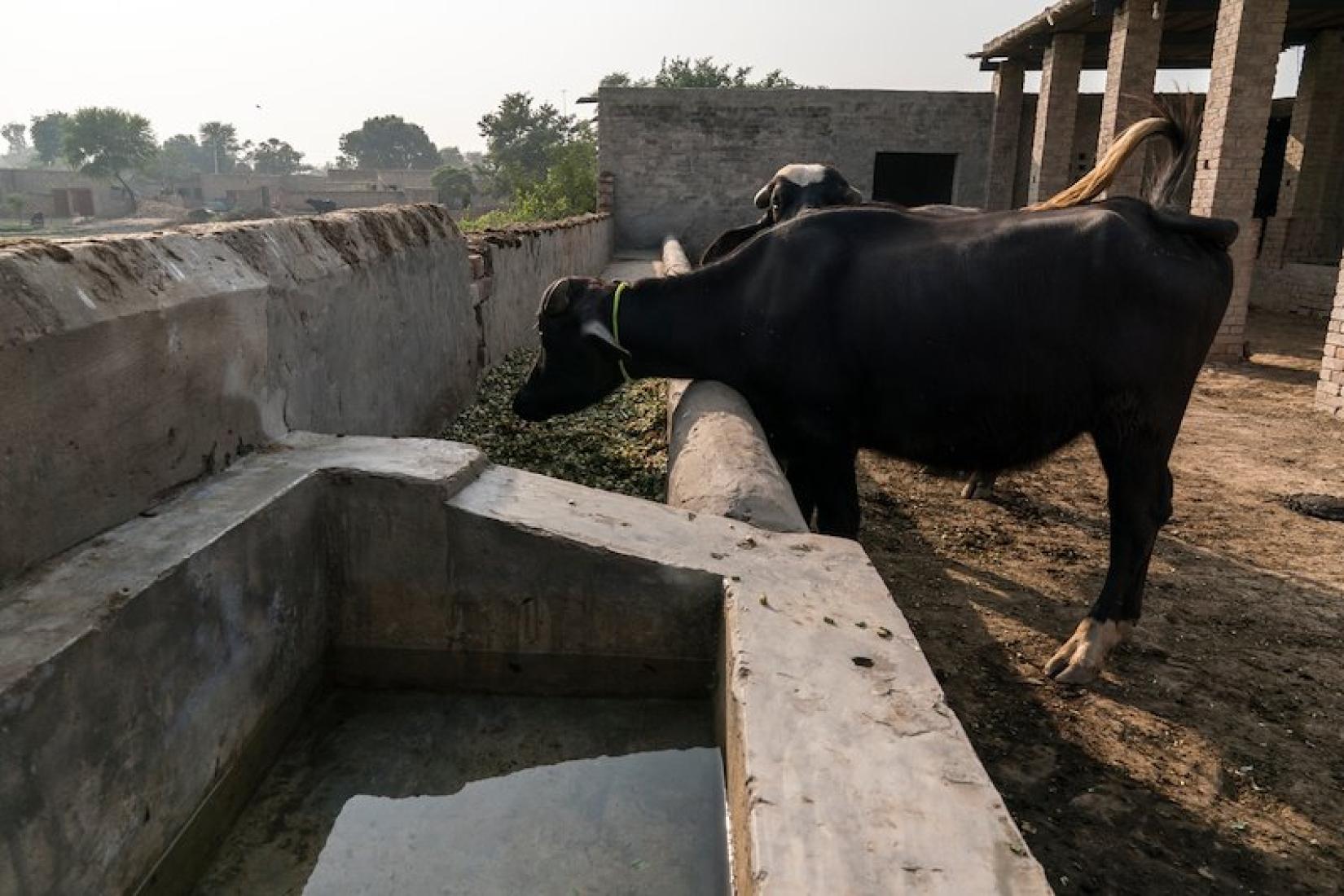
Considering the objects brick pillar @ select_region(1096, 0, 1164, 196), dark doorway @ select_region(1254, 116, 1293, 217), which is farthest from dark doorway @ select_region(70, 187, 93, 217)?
brick pillar @ select_region(1096, 0, 1164, 196)

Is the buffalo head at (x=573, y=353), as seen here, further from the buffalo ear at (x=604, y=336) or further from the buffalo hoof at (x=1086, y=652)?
the buffalo hoof at (x=1086, y=652)

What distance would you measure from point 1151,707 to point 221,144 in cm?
14613

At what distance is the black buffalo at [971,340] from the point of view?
11.7ft

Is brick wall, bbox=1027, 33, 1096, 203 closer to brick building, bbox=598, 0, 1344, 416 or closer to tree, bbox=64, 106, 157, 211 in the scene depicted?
brick building, bbox=598, 0, 1344, 416

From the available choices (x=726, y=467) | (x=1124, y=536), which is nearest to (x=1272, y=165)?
(x=1124, y=536)

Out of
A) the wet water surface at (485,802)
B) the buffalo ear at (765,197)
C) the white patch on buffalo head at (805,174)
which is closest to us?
the wet water surface at (485,802)

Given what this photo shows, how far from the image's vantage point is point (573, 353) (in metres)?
4.70

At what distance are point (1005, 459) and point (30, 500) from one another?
3497 millimetres

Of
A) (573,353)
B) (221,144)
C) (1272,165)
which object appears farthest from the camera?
(221,144)

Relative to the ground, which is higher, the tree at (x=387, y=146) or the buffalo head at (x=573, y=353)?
the tree at (x=387, y=146)

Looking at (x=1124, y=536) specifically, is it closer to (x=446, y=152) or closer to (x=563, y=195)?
(x=563, y=195)

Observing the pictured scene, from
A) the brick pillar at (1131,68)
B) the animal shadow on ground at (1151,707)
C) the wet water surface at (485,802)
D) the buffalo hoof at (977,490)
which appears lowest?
the animal shadow on ground at (1151,707)

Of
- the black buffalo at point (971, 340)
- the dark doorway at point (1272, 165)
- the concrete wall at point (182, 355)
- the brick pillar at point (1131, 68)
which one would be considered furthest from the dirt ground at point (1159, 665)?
the dark doorway at point (1272, 165)

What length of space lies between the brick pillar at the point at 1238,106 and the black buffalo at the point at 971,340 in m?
6.48
